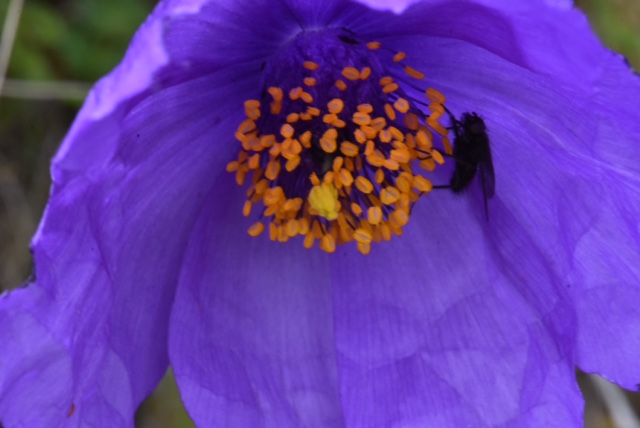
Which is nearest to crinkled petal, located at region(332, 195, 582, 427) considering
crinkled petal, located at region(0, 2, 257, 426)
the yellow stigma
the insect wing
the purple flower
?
the purple flower

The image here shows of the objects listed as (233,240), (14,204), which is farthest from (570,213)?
(14,204)

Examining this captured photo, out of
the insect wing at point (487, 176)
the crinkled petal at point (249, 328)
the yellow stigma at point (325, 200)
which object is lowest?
the crinkled petal at point (249, 328)

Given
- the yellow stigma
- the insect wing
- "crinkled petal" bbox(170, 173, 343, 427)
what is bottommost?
"crinkled petal" bbox(170, 173, 343, 427)

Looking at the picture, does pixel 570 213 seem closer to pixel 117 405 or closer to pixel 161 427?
pixel 117 405

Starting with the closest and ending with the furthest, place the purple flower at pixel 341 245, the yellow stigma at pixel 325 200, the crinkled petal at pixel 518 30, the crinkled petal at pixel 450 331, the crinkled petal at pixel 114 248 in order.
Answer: the crinkled petal at pixel 518 30 < the crinkled petal at pixel 114 248 < the purple flower at pixel 341 245 < the yellow stigma at pixel 325 200 < the crinkled petal at pixel 450 331

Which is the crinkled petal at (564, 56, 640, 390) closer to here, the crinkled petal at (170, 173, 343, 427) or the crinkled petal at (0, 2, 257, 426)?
the crinkled petal at (170, 173, 343, 427)

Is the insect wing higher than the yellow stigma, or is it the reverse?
the insect wing

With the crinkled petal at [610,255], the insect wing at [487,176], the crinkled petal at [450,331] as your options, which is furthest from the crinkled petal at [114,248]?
the crinkled petal at [610,255]

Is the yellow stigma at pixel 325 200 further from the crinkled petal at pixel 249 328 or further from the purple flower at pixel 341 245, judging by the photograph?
the crinkled petal at pixel 249 328
